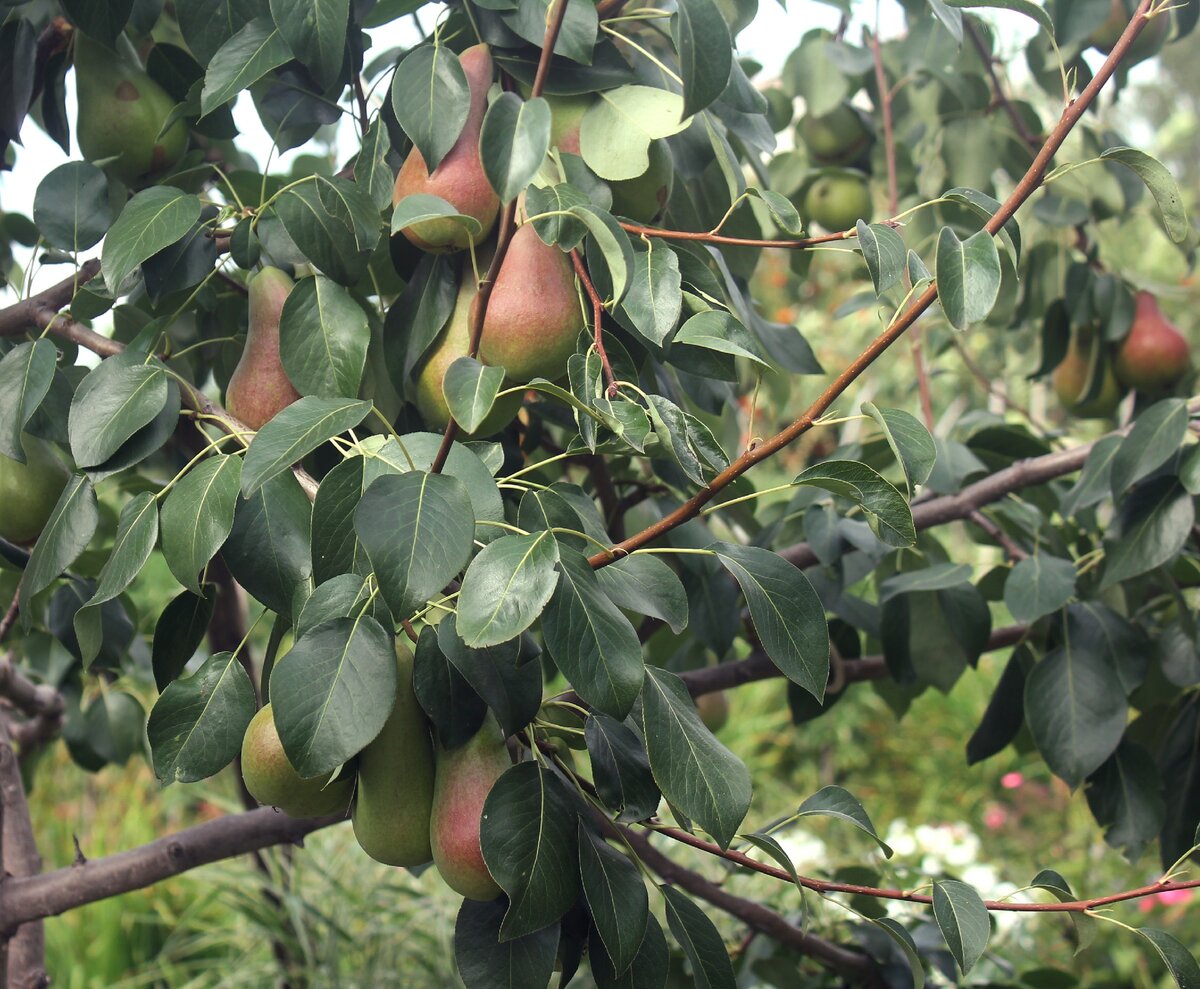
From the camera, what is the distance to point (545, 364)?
62cm

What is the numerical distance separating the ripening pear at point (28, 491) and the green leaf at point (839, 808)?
534 mm

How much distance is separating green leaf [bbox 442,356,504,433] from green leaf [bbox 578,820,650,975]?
0.22m

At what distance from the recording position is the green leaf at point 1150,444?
2.93ft

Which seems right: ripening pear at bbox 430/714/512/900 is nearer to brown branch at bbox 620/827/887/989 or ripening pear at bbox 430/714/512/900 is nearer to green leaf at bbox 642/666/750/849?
green leaf at bbox 642/666/750/849

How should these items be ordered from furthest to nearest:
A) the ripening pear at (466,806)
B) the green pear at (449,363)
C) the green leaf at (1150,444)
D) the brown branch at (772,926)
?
the brown branch at (772,926) → the green leaf at (1150,444) → the green pear at (449,363) → the ripening pear at (466,806)

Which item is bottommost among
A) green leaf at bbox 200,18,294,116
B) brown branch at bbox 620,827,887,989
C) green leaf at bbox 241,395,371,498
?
brown branch at bbox 620,827,887,989

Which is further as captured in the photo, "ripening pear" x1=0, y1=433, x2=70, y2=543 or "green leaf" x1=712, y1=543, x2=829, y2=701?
"ripening pear" x1=0, y1=433, x2=70, y2=543

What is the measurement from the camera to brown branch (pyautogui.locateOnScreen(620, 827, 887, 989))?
3.35 ft

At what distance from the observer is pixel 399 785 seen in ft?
1.96

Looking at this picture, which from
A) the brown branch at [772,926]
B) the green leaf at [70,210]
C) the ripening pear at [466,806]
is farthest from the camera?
the brown branch at [772,926]

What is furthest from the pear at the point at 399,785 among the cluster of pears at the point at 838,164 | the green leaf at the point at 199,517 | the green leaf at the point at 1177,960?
the cluster of pears at the point at 838,164

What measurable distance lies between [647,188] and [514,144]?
0.61 ft

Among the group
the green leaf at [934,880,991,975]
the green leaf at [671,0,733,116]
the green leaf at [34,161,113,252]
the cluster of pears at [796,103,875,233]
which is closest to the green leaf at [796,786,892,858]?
the green leaf at [934,880,991,975]

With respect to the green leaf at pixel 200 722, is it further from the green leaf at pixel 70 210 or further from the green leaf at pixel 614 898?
the green leaf at pixel 70 210
